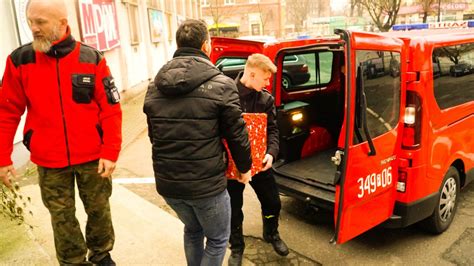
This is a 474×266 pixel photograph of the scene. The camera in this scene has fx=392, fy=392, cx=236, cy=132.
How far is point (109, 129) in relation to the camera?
261 cm

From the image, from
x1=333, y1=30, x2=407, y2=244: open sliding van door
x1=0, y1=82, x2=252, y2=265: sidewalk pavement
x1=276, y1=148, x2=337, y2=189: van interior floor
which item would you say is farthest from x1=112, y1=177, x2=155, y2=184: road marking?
x1=333, y1=30, x2=407, y2=244: open sliding van door

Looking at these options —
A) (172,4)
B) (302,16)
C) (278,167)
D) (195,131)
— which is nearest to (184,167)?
(195,131)

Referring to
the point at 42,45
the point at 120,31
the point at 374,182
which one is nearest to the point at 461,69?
the point at 374,182

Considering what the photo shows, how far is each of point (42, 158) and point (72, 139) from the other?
0.23m

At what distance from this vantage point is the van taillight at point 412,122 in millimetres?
3135

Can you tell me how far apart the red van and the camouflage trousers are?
5.59 ft

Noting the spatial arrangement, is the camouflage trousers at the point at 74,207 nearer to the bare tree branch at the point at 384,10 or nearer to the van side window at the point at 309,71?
the van side window at the point at 309,71

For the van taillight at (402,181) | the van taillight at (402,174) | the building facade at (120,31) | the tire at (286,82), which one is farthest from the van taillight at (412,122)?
the building facade at (120,31)

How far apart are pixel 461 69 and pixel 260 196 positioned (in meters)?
2.32

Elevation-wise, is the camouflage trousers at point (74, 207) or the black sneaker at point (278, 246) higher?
the camouflage trousers at point (74, 207)

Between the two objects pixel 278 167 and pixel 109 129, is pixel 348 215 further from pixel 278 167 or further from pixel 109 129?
pixel 109 129

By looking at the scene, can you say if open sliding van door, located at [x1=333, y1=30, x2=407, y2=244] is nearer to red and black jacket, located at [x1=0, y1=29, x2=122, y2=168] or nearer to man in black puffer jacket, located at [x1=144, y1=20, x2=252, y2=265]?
man in black puffer jacket, located at [x1=144, y1=20, x2=252, y2=265]

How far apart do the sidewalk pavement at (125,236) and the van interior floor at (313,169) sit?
47.6 inches

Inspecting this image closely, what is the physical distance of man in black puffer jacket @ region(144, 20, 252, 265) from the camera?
2104 mm
